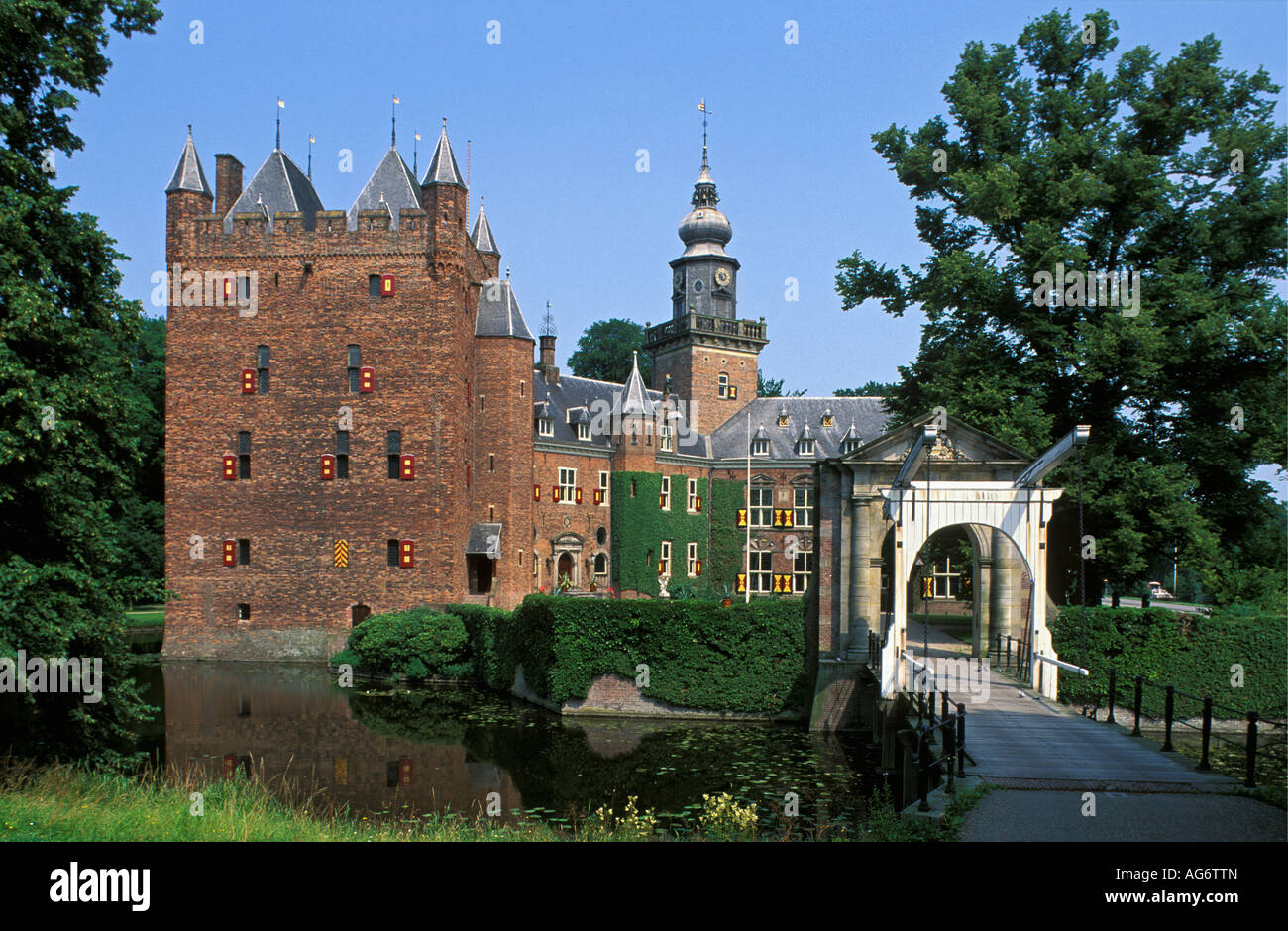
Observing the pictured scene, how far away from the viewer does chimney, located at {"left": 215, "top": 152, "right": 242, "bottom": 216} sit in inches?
1286

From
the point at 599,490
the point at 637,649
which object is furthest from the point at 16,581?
the point at 599,490

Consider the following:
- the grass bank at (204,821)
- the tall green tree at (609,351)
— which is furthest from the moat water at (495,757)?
the tall green tree at (609,351)

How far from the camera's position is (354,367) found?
3131 cm

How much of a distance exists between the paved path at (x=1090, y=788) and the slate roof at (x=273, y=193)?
28.4m

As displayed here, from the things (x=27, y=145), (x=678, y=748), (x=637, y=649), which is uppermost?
(x=27, y=145)

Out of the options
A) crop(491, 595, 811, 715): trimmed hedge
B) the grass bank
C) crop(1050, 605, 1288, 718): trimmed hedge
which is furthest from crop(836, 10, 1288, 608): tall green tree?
the grass bank

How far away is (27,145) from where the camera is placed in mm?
12078

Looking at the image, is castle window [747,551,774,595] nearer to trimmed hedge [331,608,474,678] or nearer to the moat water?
trimmed hedge [331,608,474,678]

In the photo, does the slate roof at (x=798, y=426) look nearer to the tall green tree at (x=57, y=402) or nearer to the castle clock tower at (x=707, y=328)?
the castle clock tower at (x=707, y=328)

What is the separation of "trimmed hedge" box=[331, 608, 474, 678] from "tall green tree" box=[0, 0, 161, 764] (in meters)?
14.7

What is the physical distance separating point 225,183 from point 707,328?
2311 centimetres
